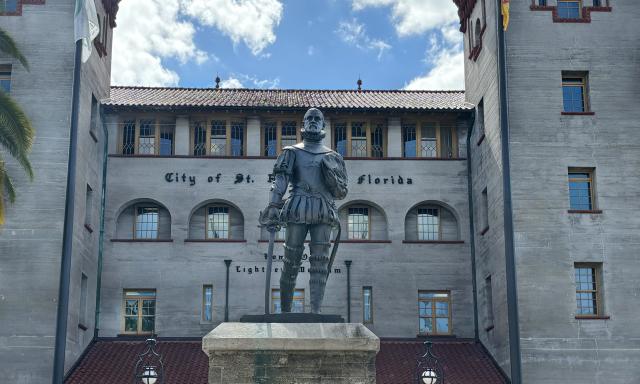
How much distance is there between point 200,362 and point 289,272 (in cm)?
1889

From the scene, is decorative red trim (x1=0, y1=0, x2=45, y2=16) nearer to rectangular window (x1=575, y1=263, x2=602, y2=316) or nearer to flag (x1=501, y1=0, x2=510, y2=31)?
flag (x1=501, y1=0, x2=510, y2=31)

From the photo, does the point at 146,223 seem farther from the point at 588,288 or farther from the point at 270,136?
the point at 588,288

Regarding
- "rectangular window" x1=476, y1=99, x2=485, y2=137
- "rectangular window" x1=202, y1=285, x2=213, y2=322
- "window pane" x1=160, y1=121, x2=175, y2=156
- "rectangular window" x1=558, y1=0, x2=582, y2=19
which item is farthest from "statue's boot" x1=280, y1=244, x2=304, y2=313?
"window pane" x1=160, y1=121, x2=175, y2=156

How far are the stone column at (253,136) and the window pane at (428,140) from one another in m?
6.38

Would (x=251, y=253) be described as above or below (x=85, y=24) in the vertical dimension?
below

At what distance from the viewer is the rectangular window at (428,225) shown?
3747 centimetres

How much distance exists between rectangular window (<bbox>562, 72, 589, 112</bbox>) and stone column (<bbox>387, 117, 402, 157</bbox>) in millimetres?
6793

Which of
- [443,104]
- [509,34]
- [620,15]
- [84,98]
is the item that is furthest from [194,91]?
[620,15]

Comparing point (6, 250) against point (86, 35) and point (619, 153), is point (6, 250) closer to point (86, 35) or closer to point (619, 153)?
point (86, 35)

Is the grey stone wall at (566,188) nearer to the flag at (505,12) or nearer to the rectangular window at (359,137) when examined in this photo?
the flag at (505,12)

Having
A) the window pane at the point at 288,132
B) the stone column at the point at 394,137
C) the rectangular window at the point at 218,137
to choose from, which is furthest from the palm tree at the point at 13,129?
the stone column at the point at 394,137

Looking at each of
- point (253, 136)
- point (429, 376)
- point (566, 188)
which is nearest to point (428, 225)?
point (566, 188)

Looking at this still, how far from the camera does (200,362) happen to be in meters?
33.2

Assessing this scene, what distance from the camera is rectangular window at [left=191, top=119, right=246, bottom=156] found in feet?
122
